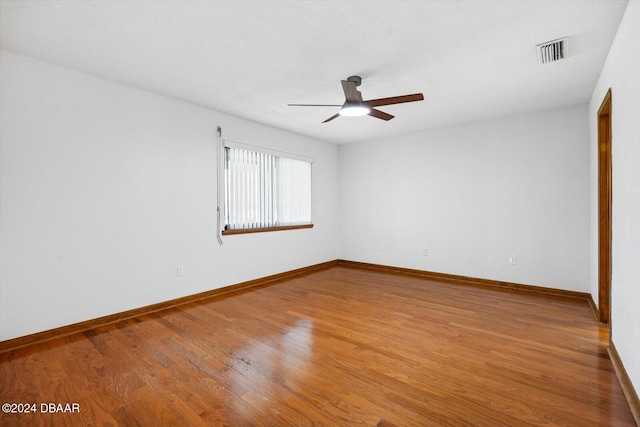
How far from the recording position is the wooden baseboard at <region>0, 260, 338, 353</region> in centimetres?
263

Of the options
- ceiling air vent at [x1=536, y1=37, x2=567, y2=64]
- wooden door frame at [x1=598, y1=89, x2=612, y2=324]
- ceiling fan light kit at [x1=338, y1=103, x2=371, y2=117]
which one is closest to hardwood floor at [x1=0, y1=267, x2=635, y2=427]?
wooden door frame at [x1=598, y1=89, x2=612, y2=324]

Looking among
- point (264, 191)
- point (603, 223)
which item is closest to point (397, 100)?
point (603, 223)

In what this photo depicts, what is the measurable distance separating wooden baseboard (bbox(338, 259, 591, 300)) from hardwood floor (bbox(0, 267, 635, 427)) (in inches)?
18.4

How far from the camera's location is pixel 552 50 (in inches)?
99.3

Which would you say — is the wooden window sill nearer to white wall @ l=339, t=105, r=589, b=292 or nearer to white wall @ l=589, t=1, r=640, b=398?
white wall @ l=339, t=105, r=589, b=292

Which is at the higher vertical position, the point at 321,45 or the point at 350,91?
the point at 321,45

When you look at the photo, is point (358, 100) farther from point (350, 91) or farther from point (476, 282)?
point (476, 282)

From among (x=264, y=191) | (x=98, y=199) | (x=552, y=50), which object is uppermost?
(x=552, y=50)

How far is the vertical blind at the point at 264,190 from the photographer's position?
14.5 feet

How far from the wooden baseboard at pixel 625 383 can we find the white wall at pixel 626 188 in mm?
53

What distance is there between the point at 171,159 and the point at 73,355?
7.35 feet

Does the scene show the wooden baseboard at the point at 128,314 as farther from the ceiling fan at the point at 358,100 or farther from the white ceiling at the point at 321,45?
the ceiling fan at the point at 358,100

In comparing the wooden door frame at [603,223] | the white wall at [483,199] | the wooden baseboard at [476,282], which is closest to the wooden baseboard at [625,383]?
the wooden door frame at [603,223]

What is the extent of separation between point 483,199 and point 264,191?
349 cm
